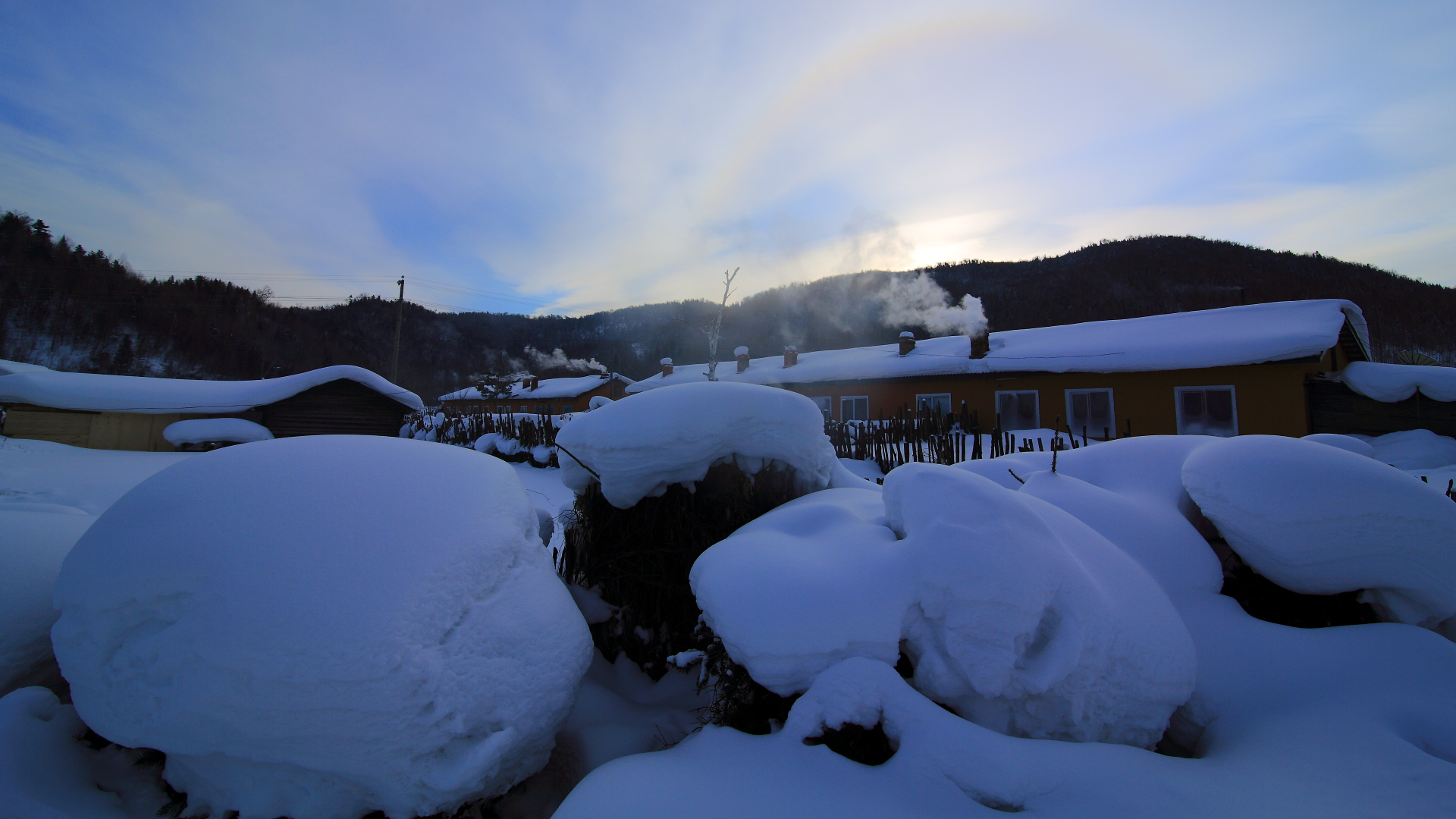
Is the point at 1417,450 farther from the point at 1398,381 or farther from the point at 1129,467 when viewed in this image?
the point at 1129,467

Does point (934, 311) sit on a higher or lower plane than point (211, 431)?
higher

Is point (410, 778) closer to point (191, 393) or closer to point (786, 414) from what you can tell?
point (786, 414)

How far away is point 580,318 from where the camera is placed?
79.6 m

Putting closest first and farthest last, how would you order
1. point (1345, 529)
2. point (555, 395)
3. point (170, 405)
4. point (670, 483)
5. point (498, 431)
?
1. point (1345, 529)
2. point (670, 483)
3. point (170, 405)
4. point (498, 431)
5. point (555, 395)

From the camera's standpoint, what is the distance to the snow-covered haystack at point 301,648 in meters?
1.60

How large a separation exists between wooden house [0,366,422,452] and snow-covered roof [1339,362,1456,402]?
21.5 meters

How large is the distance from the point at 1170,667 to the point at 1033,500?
788 mm

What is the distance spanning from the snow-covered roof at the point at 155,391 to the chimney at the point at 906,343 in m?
16.5

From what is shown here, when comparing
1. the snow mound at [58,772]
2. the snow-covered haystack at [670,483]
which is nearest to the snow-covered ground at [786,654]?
the snow mound at [58,772]

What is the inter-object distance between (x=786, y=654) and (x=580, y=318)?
3236 inches

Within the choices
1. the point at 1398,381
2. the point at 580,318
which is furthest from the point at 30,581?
the point at 580,318

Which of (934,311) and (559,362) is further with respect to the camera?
(559,362)

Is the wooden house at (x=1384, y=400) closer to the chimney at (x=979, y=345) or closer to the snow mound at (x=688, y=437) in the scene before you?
the chimney at (x=979, y=345)

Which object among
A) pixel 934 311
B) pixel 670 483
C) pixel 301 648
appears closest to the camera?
pixel 301 648
